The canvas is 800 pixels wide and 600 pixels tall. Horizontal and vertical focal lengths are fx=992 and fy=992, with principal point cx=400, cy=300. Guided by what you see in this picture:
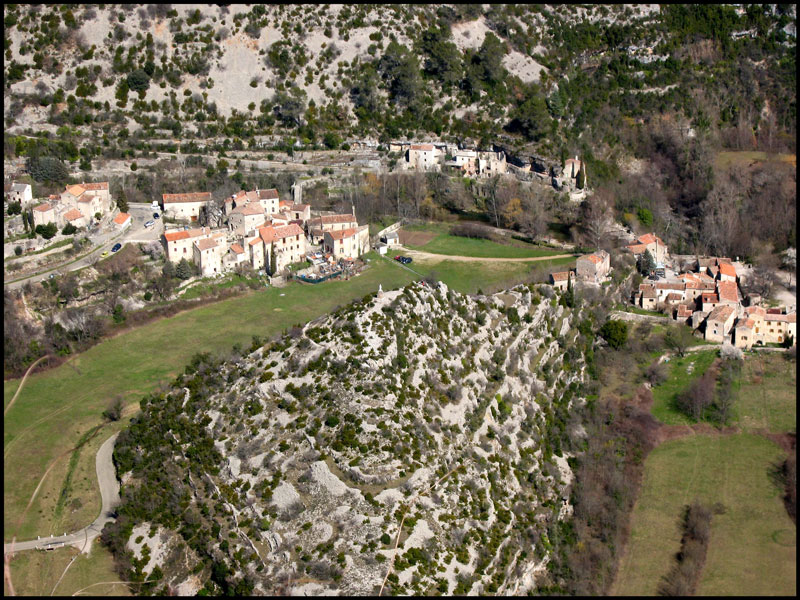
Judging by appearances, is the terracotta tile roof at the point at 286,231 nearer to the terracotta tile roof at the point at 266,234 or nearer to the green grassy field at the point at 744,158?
the terracotta tile roof at the point at 266,234

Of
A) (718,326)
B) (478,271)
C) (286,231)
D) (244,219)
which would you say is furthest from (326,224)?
(718,326)

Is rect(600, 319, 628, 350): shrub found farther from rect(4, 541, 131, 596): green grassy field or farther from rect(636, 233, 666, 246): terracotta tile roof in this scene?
rect(4, 541, 131, 596): green grassy field

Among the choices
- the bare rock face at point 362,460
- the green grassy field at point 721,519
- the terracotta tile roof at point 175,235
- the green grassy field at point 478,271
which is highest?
the terracotta tile roof at point 175,235

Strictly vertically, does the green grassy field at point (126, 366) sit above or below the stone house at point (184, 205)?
below

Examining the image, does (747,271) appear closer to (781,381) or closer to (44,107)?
(781,381)

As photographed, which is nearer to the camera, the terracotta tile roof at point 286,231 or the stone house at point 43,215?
the stone house at point 43,215

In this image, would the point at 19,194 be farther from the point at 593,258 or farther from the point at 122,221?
the point at 593,258

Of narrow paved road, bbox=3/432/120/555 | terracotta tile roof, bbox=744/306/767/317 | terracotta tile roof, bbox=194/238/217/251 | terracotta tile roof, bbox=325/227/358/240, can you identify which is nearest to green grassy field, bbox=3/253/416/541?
narrow paved road, bbox=3/432/120/555

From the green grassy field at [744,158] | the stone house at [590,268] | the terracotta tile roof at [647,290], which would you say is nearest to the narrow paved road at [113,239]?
the stone house at [590,268]
